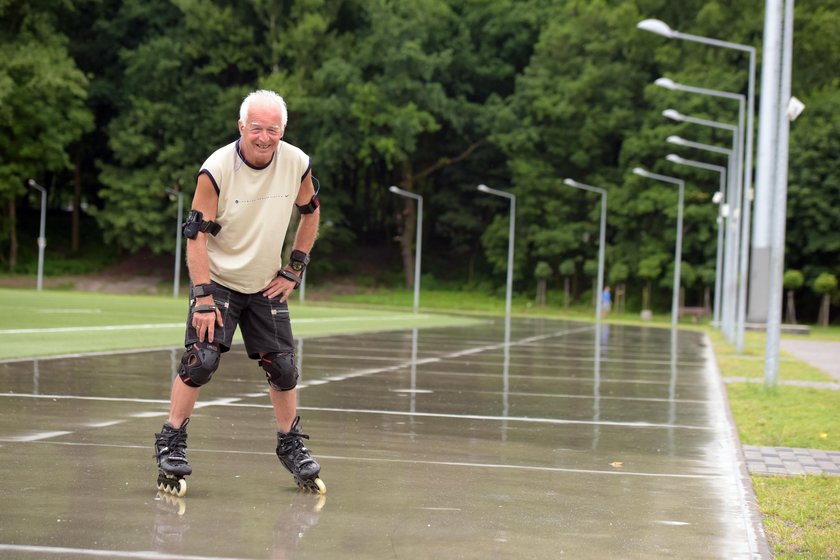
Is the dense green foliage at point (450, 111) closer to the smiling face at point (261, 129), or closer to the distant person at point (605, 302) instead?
the distant person at point (605, 302)

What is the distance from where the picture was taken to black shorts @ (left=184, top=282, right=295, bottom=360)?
263 inches

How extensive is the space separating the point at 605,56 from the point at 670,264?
469 inches

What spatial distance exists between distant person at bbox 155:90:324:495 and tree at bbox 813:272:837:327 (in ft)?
186

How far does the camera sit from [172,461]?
646cm

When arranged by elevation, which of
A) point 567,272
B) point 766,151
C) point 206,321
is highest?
point 766,151

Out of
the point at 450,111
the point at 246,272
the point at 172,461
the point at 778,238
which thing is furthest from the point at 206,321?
the point at 450,111

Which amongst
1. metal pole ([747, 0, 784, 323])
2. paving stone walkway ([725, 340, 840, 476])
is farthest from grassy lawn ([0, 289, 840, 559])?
metal pole ([747, 0, 784, 323])

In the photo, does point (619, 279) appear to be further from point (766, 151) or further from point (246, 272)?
point (246, 272)

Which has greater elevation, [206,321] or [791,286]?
[791,286]

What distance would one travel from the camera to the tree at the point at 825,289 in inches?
2386

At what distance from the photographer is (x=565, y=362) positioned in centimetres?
2069

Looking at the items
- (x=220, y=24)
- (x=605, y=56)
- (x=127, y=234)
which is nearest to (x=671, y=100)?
(x=605, y=56)

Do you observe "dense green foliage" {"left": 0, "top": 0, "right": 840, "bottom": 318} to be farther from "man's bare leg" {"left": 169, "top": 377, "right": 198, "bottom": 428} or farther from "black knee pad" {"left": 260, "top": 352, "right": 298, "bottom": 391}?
"man's bare leg" {"left": 169, "top": 377, "right": 198, "bottom": 428}

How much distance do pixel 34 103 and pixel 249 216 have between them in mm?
64346
